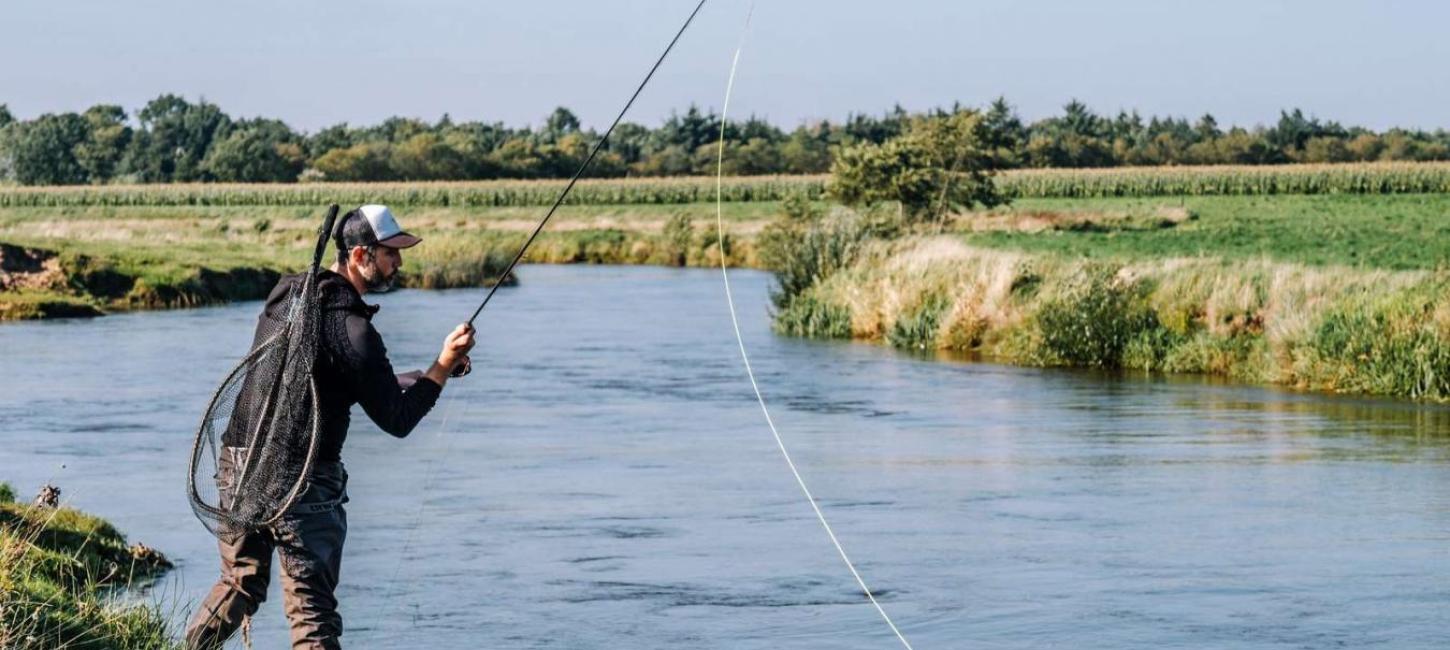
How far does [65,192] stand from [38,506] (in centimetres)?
10557

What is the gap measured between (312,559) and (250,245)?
2214 inches

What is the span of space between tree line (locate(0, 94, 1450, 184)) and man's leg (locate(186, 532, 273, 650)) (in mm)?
Result: 112972

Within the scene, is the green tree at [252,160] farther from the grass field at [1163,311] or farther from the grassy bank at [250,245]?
the grass field at [1163,311]

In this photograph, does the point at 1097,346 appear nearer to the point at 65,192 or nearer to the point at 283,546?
the point at 283,546

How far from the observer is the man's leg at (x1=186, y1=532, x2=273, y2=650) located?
7.30 metres

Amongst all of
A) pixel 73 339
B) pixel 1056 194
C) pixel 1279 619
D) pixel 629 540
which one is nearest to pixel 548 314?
pixel 73 339

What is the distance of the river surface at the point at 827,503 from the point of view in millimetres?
11930

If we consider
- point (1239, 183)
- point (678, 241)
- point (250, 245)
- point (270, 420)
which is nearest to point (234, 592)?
point (270, 420)

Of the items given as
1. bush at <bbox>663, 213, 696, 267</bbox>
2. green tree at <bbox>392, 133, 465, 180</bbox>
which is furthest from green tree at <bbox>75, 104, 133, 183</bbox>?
bush at <bbox>663, 213, 696, 267</bbox>

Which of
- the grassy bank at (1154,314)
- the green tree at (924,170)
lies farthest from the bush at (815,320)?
the green tree at (924,170)

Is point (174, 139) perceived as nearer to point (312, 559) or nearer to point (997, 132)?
point (997, 132)

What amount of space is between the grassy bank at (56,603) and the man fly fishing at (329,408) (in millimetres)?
912

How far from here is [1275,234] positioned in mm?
57156

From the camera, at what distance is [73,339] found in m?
34.4
